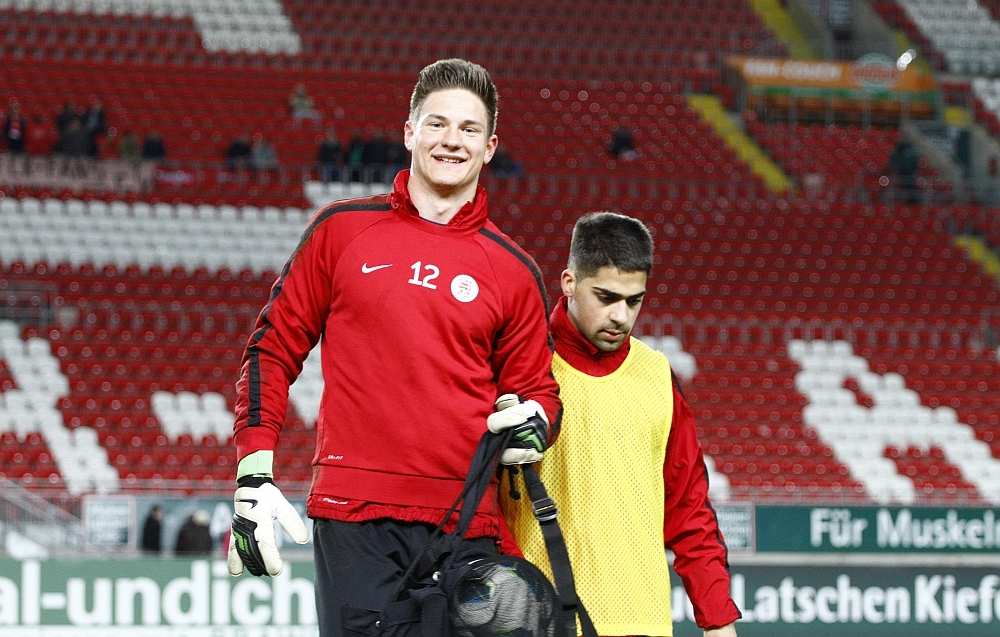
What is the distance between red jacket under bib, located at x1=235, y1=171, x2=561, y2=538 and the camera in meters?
3.00

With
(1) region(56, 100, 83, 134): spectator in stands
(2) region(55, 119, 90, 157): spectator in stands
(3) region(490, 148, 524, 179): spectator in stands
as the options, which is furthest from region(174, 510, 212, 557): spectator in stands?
(3) region(490, 148, 524, 179): spectator in stands

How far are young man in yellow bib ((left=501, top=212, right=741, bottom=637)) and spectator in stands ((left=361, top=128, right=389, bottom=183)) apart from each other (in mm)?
15958

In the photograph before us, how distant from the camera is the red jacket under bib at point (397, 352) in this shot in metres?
3.00

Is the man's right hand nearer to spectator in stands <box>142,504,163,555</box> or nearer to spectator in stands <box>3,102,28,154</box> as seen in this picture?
spectator in stands <box>142,504,163,555</box>

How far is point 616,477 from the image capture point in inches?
139

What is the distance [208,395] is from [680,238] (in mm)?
7066

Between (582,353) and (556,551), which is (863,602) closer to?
(582,353)

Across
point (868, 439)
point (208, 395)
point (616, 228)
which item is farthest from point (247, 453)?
point (868, 439)

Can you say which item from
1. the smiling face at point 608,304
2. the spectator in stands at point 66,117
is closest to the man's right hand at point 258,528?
the smiling face at point 608,304

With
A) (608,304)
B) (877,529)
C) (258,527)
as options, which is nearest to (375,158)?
(877,529)

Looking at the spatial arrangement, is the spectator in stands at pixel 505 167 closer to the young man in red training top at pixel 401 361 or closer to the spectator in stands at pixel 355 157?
the spectator in stands at pixel 355 157

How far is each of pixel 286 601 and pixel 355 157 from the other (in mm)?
11546

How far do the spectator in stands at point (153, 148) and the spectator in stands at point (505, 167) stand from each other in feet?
14.4

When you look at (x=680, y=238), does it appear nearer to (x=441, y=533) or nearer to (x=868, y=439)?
(x=868, y=439)
